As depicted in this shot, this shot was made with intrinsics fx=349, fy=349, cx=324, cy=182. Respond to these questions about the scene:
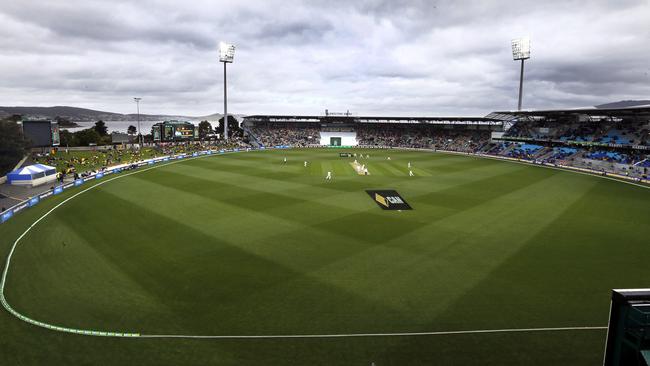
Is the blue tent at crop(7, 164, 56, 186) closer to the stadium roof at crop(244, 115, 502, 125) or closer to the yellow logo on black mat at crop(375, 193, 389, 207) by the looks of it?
the yellow logo on black mat at crop(375, 193, 389, 207)

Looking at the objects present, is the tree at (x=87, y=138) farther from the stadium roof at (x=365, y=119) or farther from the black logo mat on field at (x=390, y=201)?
the black logo mat on field at (x=390, y=201)

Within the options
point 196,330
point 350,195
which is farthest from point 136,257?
point 350,195

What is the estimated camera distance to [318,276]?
16.0 metres

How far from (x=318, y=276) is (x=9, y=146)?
43.1 meters

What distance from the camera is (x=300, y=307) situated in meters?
13.4

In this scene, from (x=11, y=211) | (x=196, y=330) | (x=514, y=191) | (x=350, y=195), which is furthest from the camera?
(x=514, y=191)

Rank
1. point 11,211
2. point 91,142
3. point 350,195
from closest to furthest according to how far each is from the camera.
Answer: point 11,211, point 350,195, point 91,142

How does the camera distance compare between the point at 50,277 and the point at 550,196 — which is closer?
the point at 50,277

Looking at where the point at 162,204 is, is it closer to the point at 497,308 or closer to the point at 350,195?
the point at 350,195

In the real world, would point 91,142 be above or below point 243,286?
above

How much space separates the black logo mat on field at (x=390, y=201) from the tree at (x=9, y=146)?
132ft

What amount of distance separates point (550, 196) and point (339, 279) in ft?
91.6

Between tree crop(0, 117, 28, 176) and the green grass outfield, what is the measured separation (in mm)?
14316

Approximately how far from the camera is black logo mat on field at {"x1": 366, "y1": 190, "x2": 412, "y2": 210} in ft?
92.8
